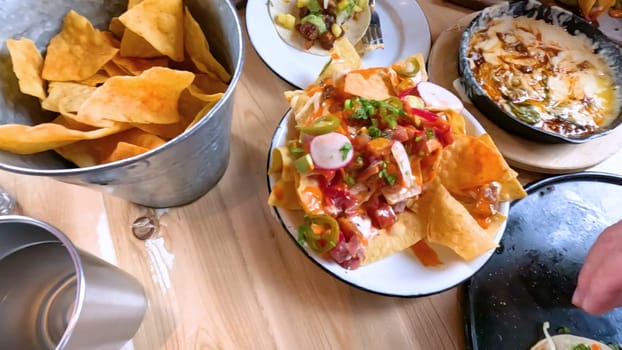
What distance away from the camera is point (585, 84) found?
3.26 feet

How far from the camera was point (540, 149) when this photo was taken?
0.90 m

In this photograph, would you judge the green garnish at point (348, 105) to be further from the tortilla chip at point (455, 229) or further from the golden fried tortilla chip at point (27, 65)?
the golden fried tortilla chip at point (27, 65)

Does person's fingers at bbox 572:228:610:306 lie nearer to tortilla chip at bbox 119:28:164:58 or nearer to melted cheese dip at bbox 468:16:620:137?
melted cheese dip at bbox 468:16:620:137

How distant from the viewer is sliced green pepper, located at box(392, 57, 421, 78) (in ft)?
2.74

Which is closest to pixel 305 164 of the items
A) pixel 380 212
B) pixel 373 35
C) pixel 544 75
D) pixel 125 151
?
pixel 380 212

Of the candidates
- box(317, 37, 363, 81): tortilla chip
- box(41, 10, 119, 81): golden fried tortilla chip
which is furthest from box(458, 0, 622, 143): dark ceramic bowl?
box(41, 10, 119, 81): golden fried tortilla chip

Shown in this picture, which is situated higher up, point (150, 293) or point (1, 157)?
point (1, 157)

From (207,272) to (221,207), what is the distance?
0.12 m

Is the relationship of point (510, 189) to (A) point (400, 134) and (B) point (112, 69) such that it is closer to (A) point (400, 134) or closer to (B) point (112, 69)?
(A) point (400, 134)

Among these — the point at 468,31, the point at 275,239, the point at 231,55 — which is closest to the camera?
the point at 231,55

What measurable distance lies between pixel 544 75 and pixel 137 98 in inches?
33.0

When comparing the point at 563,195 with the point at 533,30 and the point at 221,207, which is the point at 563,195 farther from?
the point at 221,207

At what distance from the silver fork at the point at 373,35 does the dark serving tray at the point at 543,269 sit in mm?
429

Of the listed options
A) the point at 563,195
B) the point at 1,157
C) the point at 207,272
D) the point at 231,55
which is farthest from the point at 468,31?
the point at 1,157
